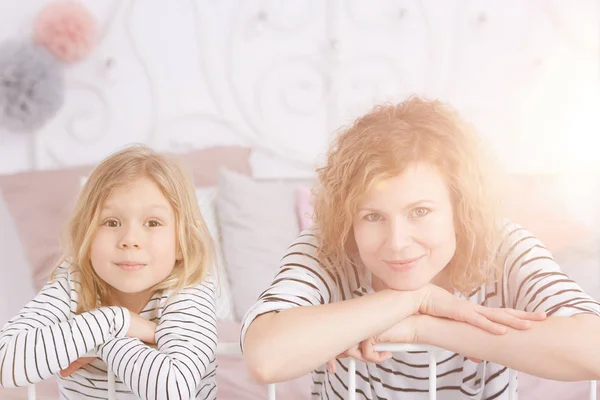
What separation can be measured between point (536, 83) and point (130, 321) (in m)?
2.16

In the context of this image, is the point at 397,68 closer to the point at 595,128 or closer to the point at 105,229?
the point at 595,128

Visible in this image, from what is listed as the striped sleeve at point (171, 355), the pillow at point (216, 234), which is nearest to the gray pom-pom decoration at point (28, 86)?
the pillow at point (216, 234)

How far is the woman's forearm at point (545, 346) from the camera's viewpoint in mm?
1061

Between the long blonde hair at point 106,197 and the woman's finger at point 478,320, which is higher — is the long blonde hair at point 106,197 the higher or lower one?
the higher one

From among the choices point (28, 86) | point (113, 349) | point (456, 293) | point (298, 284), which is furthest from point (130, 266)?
point (28, 86)

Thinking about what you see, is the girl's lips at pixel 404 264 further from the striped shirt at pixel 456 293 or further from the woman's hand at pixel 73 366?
the woman's hand at pixel 73 366

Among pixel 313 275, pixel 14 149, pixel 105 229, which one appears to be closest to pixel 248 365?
pixel 313 275

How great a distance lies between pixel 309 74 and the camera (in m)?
2.87

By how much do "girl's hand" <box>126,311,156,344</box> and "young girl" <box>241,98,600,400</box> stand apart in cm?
21

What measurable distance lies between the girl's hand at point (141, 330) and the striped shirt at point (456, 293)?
238 mm

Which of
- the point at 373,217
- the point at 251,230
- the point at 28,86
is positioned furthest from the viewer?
the point at 28,86

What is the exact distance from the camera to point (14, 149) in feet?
9.12

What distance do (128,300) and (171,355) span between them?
0.90ft

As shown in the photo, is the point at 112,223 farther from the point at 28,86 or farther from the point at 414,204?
the point at 28,86
